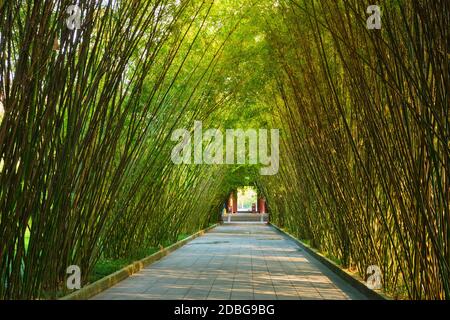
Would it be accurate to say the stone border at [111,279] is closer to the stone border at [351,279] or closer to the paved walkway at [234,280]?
the paved walkway at [234,280]

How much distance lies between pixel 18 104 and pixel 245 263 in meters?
5.45

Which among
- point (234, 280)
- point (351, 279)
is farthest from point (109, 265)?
point (351, 279)

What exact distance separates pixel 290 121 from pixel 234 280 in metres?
3.21

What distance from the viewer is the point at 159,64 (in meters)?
8.22

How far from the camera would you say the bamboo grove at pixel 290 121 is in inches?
138

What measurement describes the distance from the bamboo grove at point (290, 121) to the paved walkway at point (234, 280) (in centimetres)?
37

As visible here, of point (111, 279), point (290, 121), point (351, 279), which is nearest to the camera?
point (111, 279)

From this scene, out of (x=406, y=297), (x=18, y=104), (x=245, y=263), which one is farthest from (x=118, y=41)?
(x=245, y=263)

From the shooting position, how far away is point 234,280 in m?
6.40

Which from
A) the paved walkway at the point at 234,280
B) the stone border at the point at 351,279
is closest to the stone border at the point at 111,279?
the paved walkway at the point at 234,280

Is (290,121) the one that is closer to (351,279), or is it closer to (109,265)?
(109,265)
